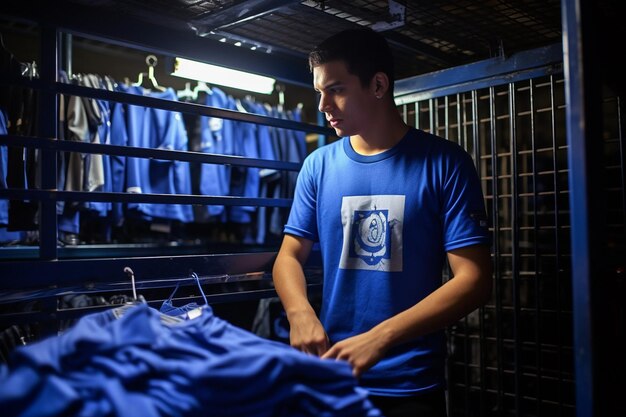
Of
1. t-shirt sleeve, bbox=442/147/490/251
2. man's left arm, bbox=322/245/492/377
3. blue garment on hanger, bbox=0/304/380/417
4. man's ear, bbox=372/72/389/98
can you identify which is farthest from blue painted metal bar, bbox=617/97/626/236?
blue garment on hanger, bbox=0/304/380/417

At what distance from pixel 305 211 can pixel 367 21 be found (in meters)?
0.90

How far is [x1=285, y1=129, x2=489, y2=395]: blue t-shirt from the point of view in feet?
5.79

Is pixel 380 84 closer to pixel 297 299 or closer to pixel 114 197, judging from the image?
pixel 297 299

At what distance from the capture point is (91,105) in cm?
387

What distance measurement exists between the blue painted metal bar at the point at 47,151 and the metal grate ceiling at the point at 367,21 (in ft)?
0.87

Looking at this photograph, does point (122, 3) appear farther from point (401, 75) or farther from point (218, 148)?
point (218, 148)

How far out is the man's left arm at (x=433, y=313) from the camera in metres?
1.38

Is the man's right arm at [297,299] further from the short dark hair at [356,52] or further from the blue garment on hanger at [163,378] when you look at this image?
the short dark hair at [356,52]

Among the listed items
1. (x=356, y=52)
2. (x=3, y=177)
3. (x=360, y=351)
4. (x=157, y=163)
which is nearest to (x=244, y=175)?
(x=157, y=163)

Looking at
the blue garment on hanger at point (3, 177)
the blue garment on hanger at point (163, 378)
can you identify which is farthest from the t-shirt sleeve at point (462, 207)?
the blue garment on hanger at point (3, 177)

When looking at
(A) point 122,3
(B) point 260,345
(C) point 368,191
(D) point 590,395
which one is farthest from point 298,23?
(D) point 590,395

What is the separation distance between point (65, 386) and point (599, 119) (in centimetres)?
134

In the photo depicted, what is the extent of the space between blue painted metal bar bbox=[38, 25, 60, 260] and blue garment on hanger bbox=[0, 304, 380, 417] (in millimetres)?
1035

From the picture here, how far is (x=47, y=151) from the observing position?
1893 millimetres
